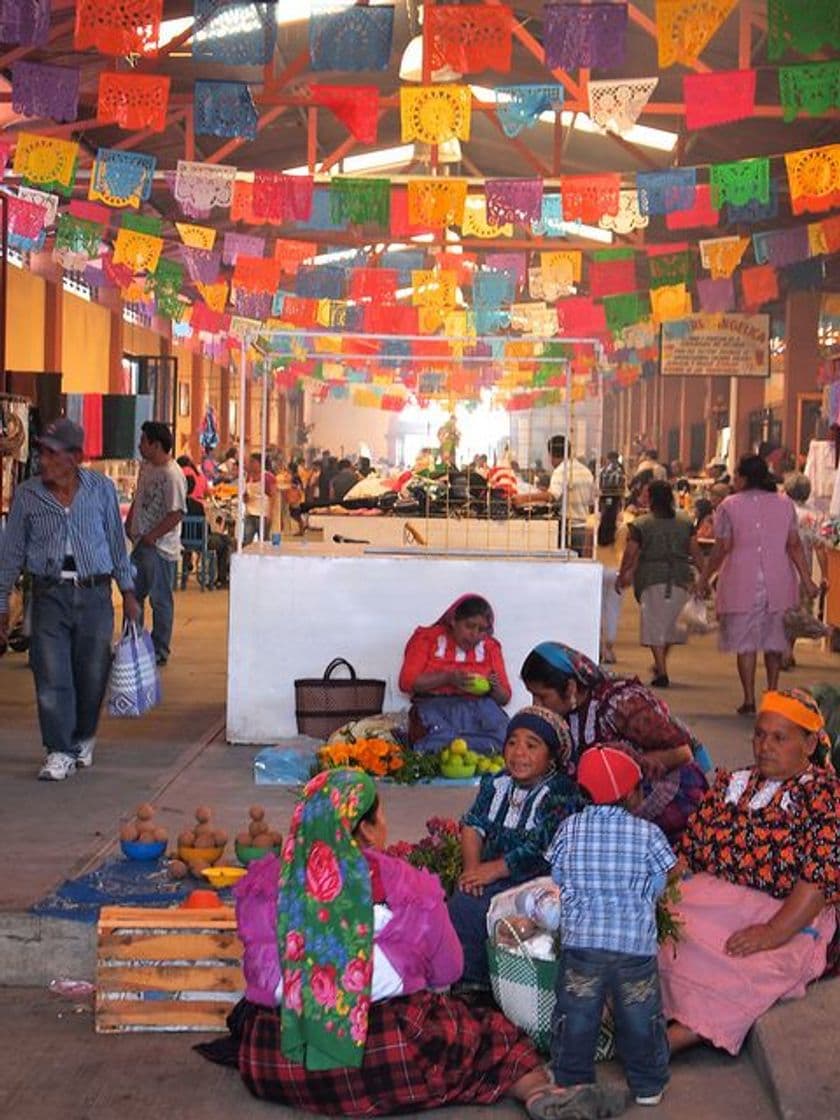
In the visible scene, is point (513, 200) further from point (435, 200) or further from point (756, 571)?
point (756, 571)

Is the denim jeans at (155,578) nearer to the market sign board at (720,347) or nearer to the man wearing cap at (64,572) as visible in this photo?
the man wearing cap at (64,572)

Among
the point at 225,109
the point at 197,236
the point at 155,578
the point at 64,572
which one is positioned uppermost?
the point at 225,109

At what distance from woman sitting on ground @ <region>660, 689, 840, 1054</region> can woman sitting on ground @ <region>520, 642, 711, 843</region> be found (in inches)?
17.0

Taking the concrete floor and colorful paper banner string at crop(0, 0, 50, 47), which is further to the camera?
colorful paper banner string at crop(0, 0, 50, 47)

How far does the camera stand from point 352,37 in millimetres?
12883

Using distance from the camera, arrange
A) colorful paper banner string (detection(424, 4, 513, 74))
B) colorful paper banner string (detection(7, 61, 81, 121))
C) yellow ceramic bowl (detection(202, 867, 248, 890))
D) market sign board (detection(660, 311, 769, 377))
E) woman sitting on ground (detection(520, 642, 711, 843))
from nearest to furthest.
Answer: woman sitting on ground (detection(520, 642, 711, 843)) < yellow ceramic bowl (detection(202, 867, 248, 890)) < colorful paper banner string (detection(424, 4, 513, 74)) < colorful paper banner string (detection(7, 61, 81, 121)) < market sign board (detection(660, 311, 769, 377))

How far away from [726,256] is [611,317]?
4050 mm

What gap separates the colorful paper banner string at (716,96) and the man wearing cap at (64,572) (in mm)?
6487

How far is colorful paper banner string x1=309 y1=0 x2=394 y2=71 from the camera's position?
1282 centimetres

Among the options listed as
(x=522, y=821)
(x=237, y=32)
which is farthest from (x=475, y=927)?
(x=237, y=32)

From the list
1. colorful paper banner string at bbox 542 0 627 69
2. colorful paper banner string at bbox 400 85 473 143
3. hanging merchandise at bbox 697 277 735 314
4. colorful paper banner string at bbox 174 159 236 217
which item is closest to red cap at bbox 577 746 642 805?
colorful paper banner string at bbox 542 0 627 69

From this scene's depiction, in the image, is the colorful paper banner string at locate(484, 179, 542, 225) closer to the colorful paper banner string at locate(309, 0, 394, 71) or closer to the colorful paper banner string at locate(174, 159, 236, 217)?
the colorful paper banner string at locate(174, 159, 236, 217)

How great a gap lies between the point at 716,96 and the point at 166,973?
971 centimetres

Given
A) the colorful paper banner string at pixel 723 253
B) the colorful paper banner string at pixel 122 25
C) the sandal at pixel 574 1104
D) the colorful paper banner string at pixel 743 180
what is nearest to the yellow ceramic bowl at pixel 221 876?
the sandal at pixel 574 1104
